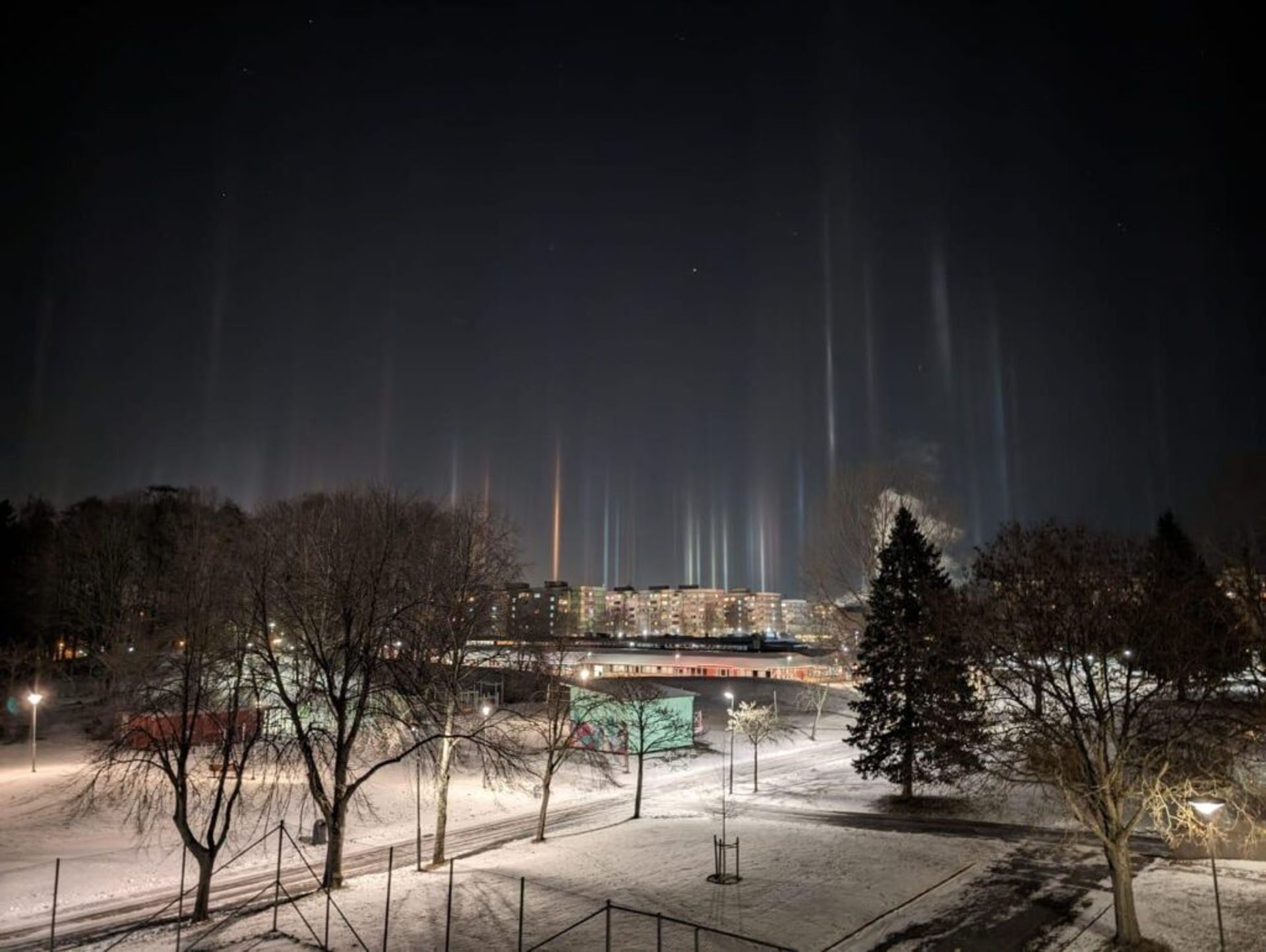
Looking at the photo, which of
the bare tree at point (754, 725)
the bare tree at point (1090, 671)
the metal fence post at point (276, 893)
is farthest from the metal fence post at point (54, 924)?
the bare tree at point (754, 725)

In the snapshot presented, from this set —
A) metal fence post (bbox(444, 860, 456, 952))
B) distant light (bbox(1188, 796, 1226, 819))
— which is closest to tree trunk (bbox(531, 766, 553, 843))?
metal fence post (bbox(444, 860, 456, 952))

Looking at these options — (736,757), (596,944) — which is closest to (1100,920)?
(596,944)

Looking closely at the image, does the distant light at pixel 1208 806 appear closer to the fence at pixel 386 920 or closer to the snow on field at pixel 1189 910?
the snow on field at pixel 1189 910

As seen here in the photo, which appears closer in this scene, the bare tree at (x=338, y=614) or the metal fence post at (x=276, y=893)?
the metal fence post at (x=276, y=893)

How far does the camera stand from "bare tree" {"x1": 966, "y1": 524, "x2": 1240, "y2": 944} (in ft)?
56.5

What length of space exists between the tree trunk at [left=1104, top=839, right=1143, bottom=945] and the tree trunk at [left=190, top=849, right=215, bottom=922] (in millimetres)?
20334

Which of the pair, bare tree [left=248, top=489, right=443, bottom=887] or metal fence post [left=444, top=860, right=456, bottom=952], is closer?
metal fence post [left=444, top=860, right=456, bottom=952]

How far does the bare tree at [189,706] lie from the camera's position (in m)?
20.2

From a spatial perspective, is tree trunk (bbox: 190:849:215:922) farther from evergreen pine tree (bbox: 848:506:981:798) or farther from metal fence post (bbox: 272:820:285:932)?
evergreen pine tree (bbox: 848:506:981:798)

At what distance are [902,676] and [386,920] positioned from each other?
26568 millimetres

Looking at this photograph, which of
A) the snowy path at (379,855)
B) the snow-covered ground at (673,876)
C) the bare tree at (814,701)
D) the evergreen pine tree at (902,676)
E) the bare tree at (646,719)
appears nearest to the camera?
the snow-covered ground at (673,876)

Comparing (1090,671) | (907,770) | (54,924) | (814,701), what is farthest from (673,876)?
(814,701)

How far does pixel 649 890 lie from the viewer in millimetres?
21922

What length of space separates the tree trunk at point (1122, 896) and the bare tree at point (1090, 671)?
0.06 feet
